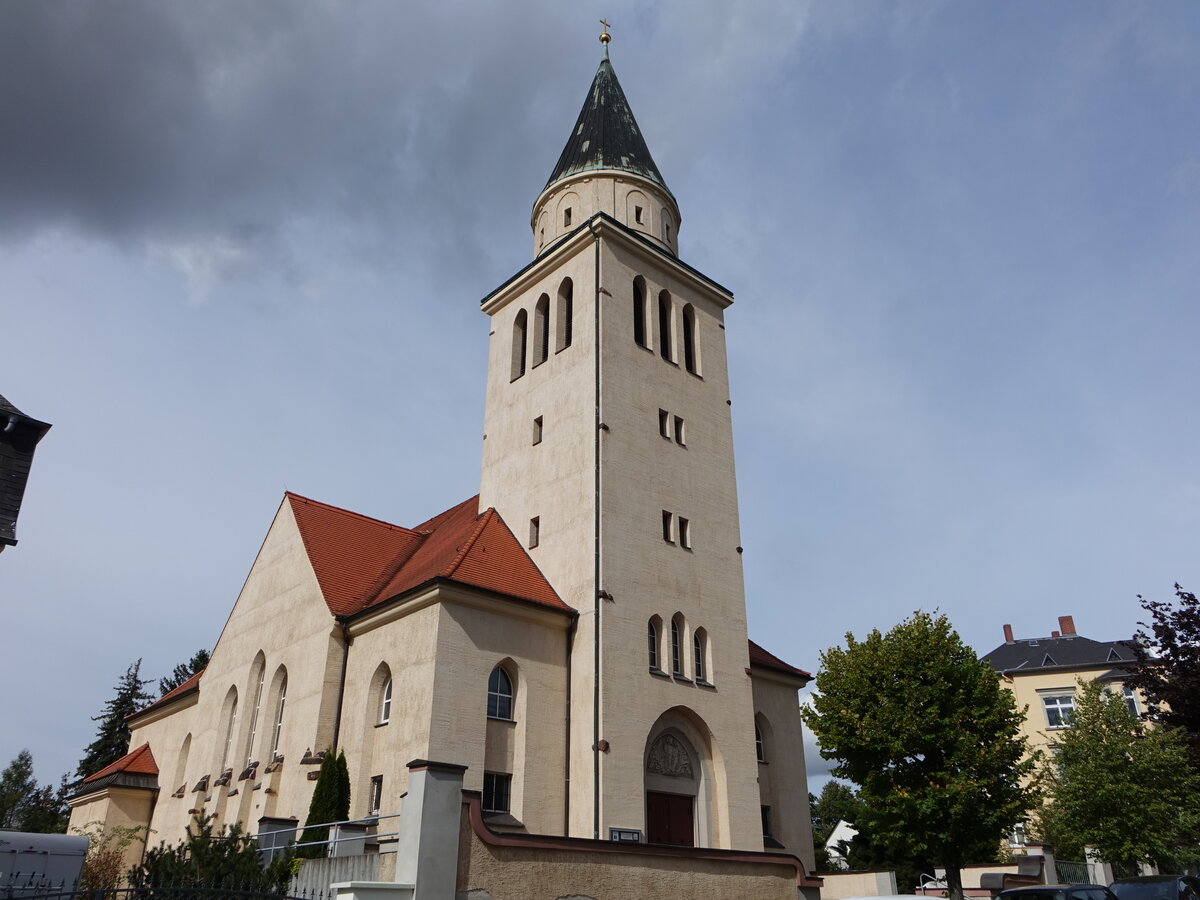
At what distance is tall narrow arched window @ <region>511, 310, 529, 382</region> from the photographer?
2748 centimetres

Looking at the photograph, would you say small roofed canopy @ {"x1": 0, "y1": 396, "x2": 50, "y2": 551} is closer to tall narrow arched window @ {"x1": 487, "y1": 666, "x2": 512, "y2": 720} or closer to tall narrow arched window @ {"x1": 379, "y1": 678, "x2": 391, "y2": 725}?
tall narrow arched window @ {"x1": 379, "y1": 678, "x2": 391, "y2": 725}

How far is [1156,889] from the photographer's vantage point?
1773cm

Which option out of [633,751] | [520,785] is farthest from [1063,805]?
[520,785]

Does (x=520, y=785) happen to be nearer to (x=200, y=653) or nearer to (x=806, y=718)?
(x=806, y=718)

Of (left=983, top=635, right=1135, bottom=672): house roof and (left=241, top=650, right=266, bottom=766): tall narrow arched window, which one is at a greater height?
(left=983, top=635, right=1135, bottom=672): house roof

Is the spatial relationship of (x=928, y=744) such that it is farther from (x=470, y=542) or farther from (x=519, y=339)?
(x=519, y=339)

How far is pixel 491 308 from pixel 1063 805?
23.9 m

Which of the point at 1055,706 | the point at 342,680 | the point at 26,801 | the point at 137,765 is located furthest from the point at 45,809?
the point at 1055,706

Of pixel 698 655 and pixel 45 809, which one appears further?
pixel 45 809

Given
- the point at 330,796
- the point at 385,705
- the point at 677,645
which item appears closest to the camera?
the point at 330,796

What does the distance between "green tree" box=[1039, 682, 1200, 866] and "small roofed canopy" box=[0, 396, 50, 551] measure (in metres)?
28.3

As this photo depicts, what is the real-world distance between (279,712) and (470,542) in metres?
7.19

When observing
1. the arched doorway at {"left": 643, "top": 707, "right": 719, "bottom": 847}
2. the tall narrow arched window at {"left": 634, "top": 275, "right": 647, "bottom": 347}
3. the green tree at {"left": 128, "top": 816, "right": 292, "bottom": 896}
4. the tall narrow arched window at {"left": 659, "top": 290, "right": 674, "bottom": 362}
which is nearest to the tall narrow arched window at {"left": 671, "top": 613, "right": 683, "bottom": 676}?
the arched doorway at {"left": 643, "top": 707, "right": 719, "bottom": 847}

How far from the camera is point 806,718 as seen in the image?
25.5m
